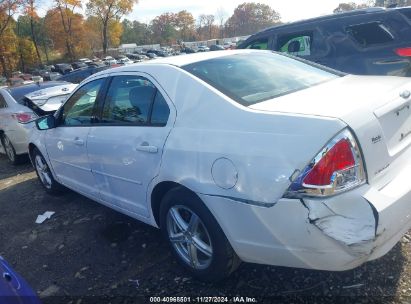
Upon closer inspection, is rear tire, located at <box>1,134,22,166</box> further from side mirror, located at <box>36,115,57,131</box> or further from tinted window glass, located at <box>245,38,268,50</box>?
tinted window glass, located at <box>245,38,268,50</box>

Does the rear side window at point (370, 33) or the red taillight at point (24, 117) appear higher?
the rear side window at point (370, 33)

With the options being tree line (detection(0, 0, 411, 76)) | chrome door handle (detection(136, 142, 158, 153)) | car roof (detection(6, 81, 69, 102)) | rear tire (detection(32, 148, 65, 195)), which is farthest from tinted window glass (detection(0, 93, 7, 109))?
tree line (detection(0, 0, 411, 76))

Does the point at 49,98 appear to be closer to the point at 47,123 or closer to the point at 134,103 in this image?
the point at 47,123

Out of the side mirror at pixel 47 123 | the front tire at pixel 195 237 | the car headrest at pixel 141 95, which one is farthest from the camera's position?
the side mirror at pixel 47 123

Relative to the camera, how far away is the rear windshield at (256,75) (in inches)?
108

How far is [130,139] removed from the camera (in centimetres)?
315

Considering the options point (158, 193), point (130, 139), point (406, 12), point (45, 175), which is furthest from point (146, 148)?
point (406, 12)

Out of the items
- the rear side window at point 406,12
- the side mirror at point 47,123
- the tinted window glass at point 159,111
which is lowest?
the side mirror at point 47,123

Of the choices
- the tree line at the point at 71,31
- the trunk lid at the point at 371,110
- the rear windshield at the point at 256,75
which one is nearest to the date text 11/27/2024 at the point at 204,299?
the trunk lid at the point at 371,110

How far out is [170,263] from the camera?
3.23 metres

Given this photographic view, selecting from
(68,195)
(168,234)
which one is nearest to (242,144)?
(168,234)

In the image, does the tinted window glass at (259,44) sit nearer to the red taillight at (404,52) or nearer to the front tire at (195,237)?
the red taillight at (404,52)

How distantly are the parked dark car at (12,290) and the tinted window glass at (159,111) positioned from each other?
140 cm

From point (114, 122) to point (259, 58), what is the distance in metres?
1.42
